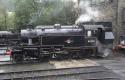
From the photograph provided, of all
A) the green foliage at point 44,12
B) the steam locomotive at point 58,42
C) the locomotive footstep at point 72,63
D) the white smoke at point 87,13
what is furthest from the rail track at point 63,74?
the green foliage at point 44,12

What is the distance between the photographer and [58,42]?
19.1m

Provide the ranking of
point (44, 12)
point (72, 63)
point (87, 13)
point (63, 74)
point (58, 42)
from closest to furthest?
point (63, 74)
point (72, 63)
point (58, 42)
point (87, 13)
point (44, 12)

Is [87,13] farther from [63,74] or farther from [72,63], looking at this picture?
[63,74]

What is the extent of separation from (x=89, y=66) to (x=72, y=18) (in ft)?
54.0

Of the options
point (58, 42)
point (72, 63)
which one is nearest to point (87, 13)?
point (58, 42)

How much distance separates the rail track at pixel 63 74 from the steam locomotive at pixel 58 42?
157 inches

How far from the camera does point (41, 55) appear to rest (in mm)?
18203

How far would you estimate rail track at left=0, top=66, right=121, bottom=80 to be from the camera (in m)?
12.6

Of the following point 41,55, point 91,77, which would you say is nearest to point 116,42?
point 41,55

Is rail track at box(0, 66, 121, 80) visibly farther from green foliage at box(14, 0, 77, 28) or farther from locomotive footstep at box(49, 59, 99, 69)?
green foliage at box(14, 0, 77, 28)

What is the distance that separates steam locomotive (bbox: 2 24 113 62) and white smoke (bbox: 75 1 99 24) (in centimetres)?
680

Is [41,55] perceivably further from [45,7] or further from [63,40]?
[45,7]

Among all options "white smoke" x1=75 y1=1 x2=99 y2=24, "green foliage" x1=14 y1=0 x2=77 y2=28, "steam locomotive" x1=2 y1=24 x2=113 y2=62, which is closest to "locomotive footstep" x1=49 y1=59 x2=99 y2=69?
"steam locomotive" x1=2 y1=24 x2=113 y2=62

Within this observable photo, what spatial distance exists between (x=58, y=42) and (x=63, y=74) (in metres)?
6.05
